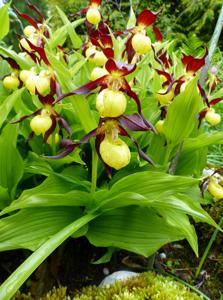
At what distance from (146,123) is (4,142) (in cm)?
45

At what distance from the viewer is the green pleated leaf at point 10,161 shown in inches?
41.4

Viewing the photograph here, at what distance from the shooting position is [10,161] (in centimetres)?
109

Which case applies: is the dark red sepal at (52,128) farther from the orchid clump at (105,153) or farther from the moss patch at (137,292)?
the moss patch at (137,292)

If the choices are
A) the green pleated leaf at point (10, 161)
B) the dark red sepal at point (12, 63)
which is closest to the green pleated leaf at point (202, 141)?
the green pleated leaf at point (10, 161)

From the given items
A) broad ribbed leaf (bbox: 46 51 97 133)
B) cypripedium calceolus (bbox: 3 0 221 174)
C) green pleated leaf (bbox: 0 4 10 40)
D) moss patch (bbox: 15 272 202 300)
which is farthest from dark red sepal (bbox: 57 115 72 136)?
green pleated leaf (bbox: 0 4 10 40)

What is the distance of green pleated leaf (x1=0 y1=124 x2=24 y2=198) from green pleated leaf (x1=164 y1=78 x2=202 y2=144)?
45 cm

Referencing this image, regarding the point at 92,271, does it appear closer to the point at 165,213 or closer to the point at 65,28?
the point at 165,213

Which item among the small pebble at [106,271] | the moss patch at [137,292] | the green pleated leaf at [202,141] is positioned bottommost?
the small pebble at [106,271]

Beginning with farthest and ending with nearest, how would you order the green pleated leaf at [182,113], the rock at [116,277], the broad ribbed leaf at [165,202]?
1. the rock at [116,277]
2. the green pleated leaf at [182,113]
3. the broad ribbed leaf at [165,202]

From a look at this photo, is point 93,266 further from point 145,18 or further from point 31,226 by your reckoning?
point 145,18

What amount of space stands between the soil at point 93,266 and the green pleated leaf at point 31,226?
0.18 m

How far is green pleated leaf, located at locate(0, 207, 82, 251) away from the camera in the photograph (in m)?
0.92

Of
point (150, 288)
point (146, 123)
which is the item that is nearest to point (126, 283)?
point (150, 288)

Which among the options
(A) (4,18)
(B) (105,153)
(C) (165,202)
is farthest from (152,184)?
(A) (4,18)
